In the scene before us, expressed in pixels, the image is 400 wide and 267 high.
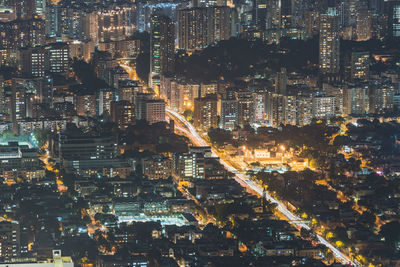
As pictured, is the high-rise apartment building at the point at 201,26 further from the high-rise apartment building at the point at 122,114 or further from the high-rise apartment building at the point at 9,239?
the high-rise apartment building at the point at 9,239

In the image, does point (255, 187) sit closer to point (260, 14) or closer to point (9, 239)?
point (9, 239)

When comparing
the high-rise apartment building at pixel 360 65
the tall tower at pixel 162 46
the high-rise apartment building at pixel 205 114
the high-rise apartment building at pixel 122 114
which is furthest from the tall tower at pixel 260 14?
the high-rise apartment building at pixel 122 114

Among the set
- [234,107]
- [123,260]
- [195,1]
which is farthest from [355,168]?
[195,1]

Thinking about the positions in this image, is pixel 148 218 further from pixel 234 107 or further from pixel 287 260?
pixel 234 107

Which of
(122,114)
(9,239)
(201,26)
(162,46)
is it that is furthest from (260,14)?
(9,239)

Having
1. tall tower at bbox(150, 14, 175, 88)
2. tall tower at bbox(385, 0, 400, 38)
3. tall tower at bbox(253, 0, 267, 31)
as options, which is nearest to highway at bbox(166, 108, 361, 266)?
tall tower at bbox(150, 14, 175, 88)

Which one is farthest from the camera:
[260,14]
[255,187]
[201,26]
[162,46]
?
[260,14]
